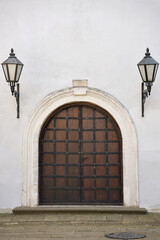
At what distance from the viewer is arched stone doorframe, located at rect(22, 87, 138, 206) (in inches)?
324

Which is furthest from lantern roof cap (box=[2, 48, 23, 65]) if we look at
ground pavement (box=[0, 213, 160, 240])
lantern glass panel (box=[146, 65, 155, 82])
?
ground pavement (box=[0, 213, 160, 240])

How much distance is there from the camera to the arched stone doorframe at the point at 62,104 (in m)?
8.24

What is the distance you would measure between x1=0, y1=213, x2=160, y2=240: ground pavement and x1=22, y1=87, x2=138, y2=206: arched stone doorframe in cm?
48

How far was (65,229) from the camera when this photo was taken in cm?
709

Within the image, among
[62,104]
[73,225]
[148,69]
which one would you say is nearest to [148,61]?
[148,69]

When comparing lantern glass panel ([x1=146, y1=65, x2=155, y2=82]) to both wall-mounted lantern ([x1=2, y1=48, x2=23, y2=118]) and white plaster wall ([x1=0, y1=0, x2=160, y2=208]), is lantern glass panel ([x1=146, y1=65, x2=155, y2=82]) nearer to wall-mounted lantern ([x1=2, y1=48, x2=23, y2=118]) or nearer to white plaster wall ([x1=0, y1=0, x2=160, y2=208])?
white plaster wall ([x1=0, y1=0, x2=160, y2=208])

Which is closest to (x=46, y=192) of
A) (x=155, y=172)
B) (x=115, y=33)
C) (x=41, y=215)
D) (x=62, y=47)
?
(x=41, y=215)

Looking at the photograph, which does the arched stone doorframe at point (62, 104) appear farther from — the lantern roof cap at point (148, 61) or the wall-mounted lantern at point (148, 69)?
the lantern roof cap at point (148, 61)

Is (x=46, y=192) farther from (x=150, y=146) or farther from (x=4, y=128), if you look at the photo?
(x=150, y=146)

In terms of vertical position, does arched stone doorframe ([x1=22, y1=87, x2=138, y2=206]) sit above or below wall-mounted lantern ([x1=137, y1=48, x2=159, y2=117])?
below

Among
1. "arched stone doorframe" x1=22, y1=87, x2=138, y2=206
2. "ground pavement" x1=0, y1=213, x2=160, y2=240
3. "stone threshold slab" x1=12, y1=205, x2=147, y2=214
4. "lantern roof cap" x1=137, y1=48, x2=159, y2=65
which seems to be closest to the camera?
"ground pavement" x1=0, y1=213, x2=160, y2=240

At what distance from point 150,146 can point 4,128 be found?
9.70ft

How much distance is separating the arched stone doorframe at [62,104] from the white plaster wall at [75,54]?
120 mm

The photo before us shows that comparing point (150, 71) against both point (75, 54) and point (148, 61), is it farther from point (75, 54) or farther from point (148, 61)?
point (75, 54)
